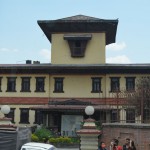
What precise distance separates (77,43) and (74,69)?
3458mm

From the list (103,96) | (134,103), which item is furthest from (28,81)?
(134,103)

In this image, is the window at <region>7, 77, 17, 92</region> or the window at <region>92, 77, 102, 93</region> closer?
the window at <region>92, 77, 102, 93</region>

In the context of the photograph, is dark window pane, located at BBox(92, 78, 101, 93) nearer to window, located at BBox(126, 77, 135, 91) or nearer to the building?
the building

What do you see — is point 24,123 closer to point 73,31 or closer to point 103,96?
point 103,96

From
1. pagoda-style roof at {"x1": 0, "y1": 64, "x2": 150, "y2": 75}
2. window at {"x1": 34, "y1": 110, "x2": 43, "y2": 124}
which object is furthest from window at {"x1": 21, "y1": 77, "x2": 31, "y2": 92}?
window at {"x1": 34, "y1": 110, "x2": 43, "y2": 124}

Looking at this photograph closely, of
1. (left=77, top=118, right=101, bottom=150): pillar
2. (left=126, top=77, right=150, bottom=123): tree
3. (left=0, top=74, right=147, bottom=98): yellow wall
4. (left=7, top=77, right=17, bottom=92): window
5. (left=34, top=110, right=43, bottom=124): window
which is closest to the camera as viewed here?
(left=77, top=118, right=101, bottom=150): pillar

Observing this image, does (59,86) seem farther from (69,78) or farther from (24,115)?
(24,115)

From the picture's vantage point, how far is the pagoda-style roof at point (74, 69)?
38206 millimetres

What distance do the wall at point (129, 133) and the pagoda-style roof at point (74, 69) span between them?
56.2ft

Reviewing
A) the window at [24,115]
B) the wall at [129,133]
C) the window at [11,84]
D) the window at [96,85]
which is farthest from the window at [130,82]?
the wall at [129,133]

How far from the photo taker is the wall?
18.2 m

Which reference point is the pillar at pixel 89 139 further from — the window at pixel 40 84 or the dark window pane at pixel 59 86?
the window at pixel 40 84

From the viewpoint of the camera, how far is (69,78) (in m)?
39.7

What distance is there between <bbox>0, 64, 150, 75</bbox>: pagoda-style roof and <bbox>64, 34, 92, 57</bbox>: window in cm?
213
